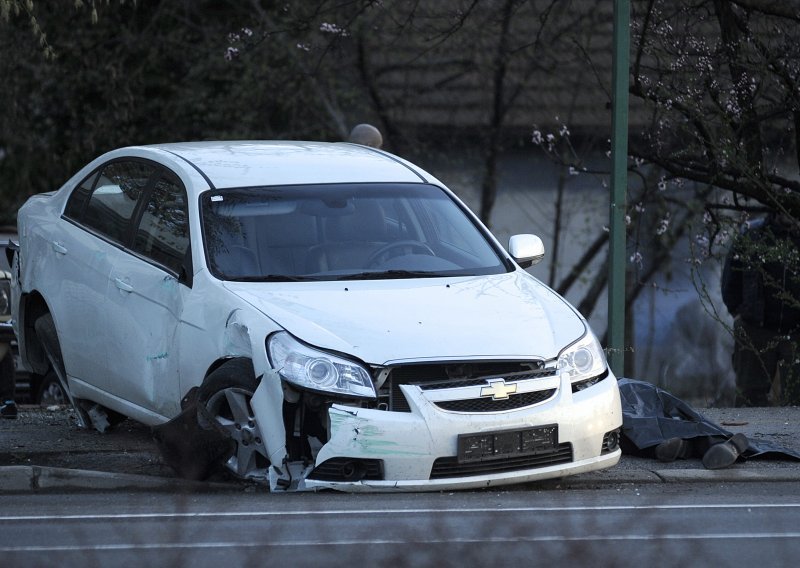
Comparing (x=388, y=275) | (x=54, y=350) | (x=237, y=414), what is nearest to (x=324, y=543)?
(x=237, y=414)

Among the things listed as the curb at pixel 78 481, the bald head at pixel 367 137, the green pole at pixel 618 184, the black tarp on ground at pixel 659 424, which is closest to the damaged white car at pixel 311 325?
the curb at pixel 78 481

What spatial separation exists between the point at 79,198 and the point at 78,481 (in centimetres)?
229

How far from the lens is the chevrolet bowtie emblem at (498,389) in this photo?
22.0ft

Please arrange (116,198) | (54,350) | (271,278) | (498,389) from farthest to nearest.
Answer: (54,350)
(116,198)
(271,278)
(498,389)

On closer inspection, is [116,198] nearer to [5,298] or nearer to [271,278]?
[271,278]

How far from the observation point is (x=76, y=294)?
8.58 metres

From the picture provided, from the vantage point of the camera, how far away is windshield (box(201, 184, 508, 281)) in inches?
300

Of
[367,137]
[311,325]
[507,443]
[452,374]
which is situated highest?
[367,137]

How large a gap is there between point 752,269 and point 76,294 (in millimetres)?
5651

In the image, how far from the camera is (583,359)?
282 inches

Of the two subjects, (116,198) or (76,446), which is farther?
(116,198)

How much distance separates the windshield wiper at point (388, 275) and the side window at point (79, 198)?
219 cm

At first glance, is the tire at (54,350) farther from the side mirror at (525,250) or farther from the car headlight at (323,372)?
the side mirror at (525,250)

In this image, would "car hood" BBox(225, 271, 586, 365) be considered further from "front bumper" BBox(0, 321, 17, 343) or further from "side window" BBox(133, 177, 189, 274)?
"front bumper" BBox(0, 321, 17, 343)
